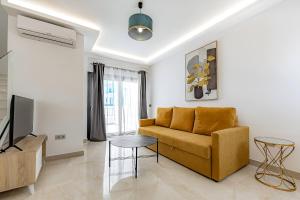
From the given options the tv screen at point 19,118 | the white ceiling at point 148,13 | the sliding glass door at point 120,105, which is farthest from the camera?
the sliding glass door at point 120,105

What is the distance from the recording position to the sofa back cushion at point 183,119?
2977mm

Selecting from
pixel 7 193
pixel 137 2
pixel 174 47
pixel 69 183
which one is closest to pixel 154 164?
pixel 69 183

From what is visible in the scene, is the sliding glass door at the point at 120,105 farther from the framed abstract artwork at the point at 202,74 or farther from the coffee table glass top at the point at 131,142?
the coffee table glass top at the point at 131,142

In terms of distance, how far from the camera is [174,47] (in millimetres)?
3834

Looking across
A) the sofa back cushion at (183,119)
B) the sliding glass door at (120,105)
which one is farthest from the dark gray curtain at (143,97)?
the sofa back cushion at (183,119)

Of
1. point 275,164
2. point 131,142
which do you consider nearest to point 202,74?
→ point 275,164

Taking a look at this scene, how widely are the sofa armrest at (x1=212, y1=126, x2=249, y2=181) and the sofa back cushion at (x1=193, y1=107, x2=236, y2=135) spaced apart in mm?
246

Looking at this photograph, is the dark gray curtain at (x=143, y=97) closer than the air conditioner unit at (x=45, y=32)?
No

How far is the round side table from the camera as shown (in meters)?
1.77

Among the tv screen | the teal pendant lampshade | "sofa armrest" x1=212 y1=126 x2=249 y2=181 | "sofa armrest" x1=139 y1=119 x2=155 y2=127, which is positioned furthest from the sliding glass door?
"sofa armrest" x1=212 y1=126 x2=249 y2=181

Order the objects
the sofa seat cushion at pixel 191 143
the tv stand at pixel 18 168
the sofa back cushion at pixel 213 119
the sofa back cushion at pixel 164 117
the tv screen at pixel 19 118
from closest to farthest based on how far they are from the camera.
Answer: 1. the tv stand at pixel 18 168
2. the tv screen at pixel 19 118
3. the sofa seat cushion at pixel 191 143
4. the sofa back cushion at pixel 213 119
5. the sofa back cushion at pixel 164 117

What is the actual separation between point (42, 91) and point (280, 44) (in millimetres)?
3950

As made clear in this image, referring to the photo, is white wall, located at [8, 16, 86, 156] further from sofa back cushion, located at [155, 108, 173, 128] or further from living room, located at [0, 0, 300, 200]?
sofa back cushion, located at [155, 108, 173, 128]

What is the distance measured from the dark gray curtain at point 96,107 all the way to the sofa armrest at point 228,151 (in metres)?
3.12
